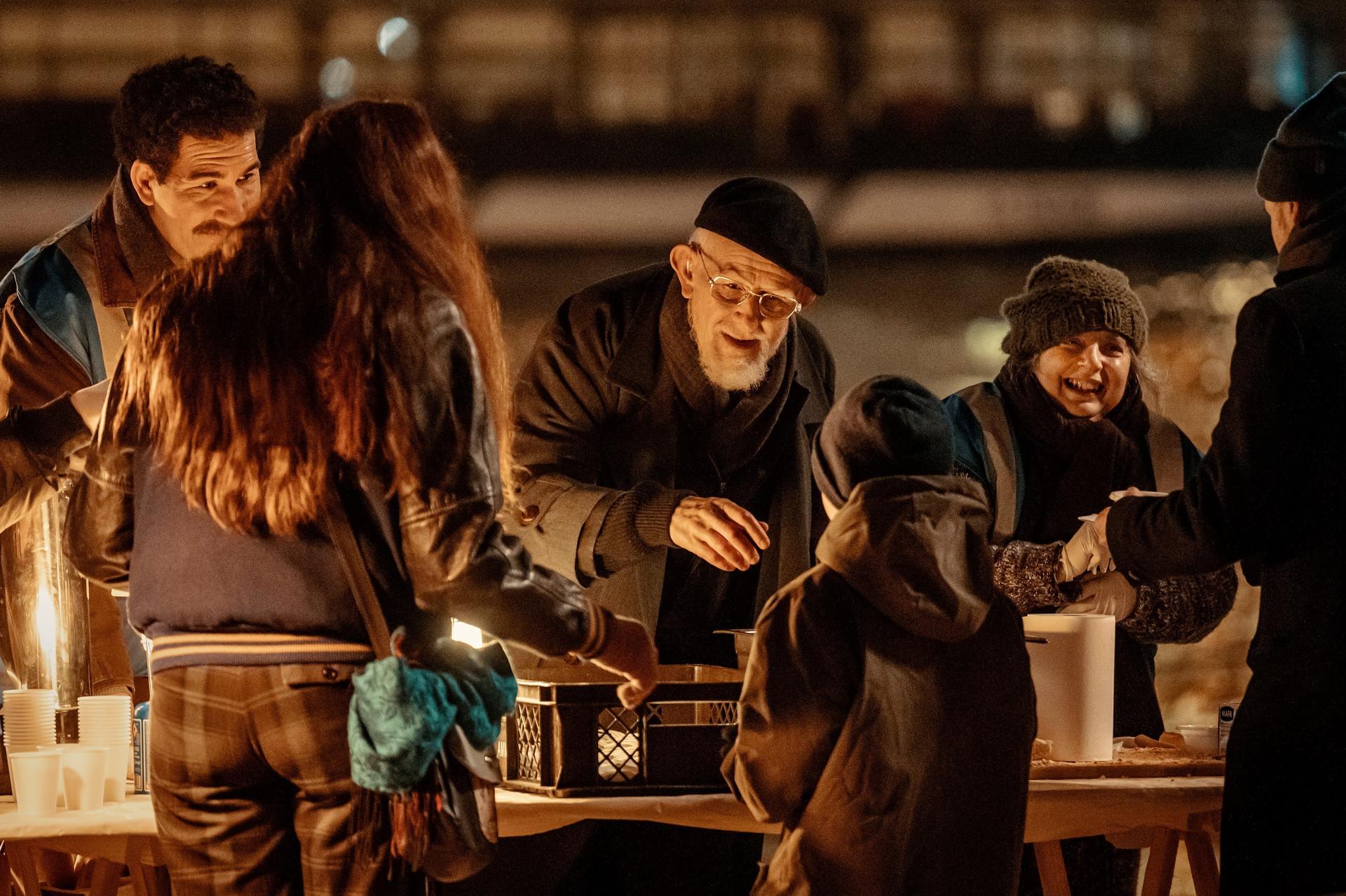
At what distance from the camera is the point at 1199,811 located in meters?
2.85

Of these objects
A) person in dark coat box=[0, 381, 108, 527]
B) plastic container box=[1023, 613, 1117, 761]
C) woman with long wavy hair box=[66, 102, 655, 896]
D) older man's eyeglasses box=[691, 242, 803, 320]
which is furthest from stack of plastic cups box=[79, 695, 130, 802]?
plastic container box=[1023, 613, 1117, 761]

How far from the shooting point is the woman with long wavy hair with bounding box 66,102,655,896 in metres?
2.02

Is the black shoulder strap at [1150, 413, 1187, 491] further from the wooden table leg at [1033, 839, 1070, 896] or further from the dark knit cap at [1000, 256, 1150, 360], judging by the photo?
the wooden table leg at [1033, 839, 1070, 896]

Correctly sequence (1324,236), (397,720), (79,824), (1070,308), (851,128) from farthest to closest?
1. (851,128)
2. (1070,308)
3. (1324,236)
4. (79,824)
5. (397,720)

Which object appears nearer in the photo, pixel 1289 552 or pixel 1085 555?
pixel 1289 552

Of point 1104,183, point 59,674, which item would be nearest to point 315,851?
point 59,674

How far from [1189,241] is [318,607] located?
5.17 m

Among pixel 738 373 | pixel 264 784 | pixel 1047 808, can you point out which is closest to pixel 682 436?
pixel 738 373

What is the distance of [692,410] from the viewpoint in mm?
3531

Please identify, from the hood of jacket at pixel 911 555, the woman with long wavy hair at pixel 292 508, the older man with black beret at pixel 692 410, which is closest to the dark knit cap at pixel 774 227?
the older man with black beret at pixel 692 410

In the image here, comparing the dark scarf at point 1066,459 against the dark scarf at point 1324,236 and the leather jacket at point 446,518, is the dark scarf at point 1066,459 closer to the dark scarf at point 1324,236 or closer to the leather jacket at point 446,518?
the dark scarf at point 1324,236

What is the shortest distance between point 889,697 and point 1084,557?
1.03 m

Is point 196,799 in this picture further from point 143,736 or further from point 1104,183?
point 1104,183

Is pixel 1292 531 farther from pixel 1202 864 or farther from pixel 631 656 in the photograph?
pixel 631 656
